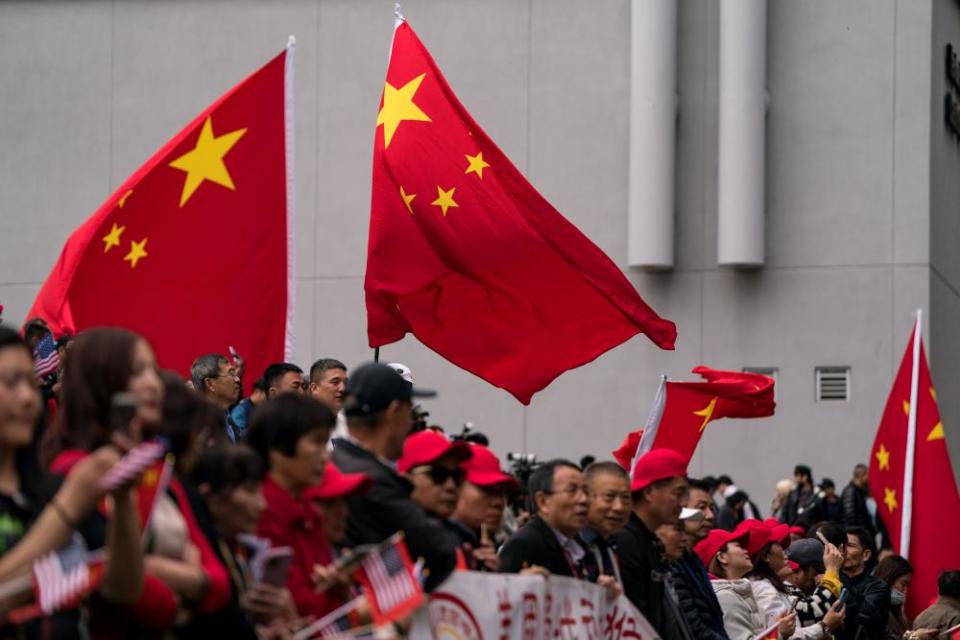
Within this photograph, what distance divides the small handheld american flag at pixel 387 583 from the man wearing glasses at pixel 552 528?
2.43 m

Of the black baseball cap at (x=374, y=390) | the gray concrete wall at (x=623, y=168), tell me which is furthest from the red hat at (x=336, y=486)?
the gray concrete wall at (x=623, y=168)

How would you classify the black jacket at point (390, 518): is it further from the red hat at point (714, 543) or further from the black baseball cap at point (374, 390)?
the red hat at point (714, 543)

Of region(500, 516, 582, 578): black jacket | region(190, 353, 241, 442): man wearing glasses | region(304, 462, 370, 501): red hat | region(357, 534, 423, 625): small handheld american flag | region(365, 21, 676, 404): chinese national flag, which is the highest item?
region(365, 21, 676, 404): chinese national flag

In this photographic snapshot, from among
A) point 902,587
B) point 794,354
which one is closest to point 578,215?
point 794,354

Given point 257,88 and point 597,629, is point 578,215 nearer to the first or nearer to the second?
point 257,88

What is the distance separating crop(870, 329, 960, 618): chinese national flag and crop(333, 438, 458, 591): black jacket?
33.0ft

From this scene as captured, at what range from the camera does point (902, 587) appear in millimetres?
15406

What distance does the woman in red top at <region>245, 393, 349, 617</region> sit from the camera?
6230 mm

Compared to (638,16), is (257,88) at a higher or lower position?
lower

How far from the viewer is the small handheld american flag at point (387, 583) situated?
6.12 metres

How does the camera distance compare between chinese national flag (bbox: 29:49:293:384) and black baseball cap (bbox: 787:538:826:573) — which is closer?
chinese national flag (bbox: 29:49:293:384)

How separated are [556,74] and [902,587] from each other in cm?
1298

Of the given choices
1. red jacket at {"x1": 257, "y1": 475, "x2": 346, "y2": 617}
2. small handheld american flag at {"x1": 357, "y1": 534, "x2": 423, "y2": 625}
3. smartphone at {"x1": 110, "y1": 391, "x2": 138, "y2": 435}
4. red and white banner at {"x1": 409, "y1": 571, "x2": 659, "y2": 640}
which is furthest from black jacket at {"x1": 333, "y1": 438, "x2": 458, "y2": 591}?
smartphone at {"x1": 110, "y1": 391, "x2": 138, "y2": 435}

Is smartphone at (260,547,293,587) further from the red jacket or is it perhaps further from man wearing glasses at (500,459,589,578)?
man wearing glasses at (500,459,589,578)
